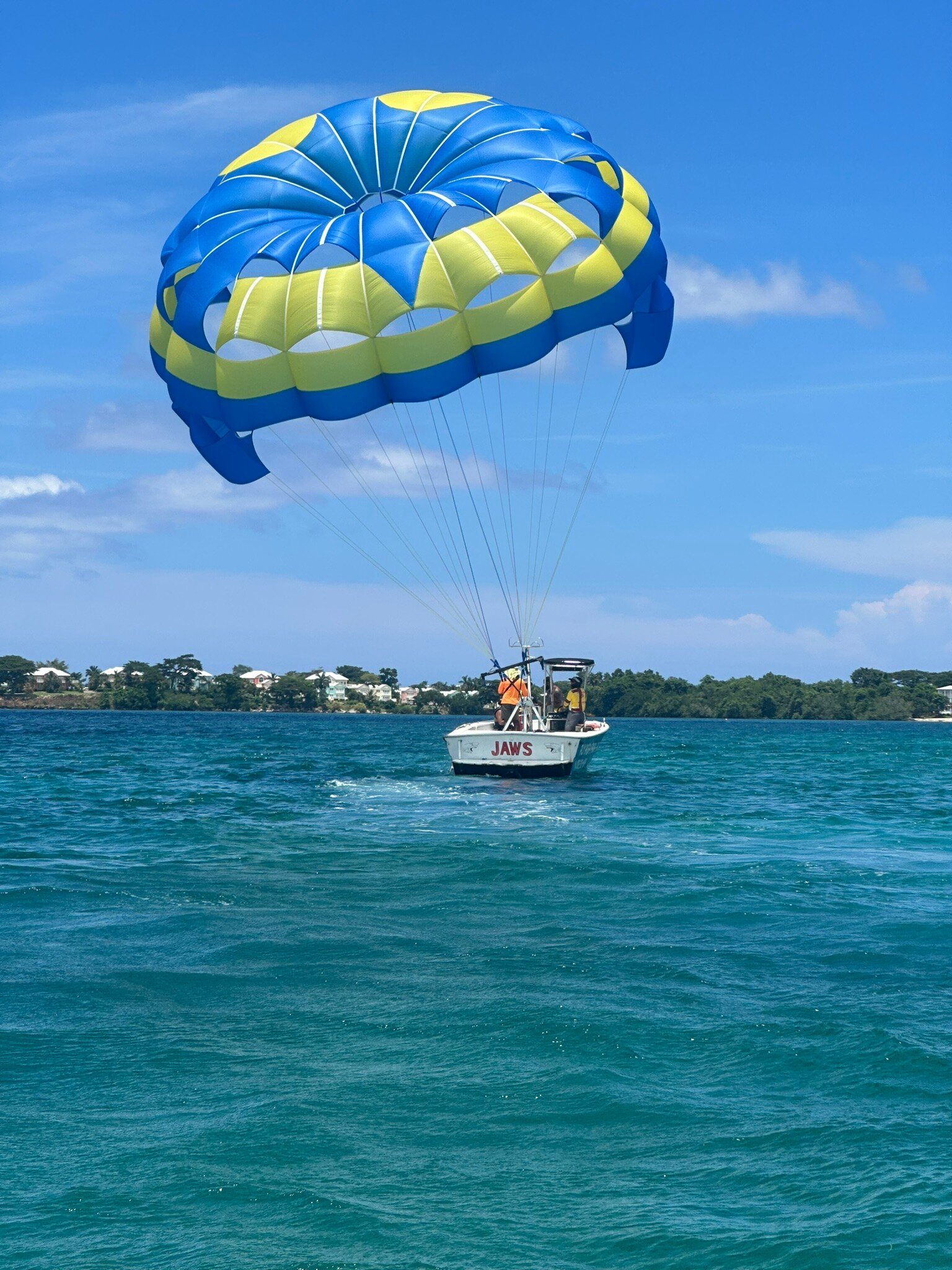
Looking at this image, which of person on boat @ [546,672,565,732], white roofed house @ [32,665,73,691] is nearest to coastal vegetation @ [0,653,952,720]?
white roofed house @ [32,665,73,691]

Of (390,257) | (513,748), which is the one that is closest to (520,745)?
(513,748)

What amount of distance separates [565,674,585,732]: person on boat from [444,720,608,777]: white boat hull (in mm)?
1126

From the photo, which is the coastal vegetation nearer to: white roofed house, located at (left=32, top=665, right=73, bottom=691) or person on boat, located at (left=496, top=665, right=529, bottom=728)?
white roofed house, located at (left=32, top=665, right=73, bottom=691)

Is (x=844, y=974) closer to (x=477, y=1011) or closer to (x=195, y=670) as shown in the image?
(x=477, y=1011)

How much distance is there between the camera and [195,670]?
14262cm

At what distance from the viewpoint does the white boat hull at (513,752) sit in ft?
76.0

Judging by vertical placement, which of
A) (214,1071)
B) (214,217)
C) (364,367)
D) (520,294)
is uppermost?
(214,217)

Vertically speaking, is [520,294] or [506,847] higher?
[520,294]

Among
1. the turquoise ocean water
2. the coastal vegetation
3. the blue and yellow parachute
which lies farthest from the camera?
the coastal vegetation

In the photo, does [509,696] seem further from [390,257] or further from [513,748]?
[390,257]

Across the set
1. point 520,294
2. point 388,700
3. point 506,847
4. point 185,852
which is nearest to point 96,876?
point 185,852

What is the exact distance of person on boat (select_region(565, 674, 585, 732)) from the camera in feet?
82.8

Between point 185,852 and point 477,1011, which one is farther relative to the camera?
point 185,852

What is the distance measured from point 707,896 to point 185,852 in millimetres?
6602
